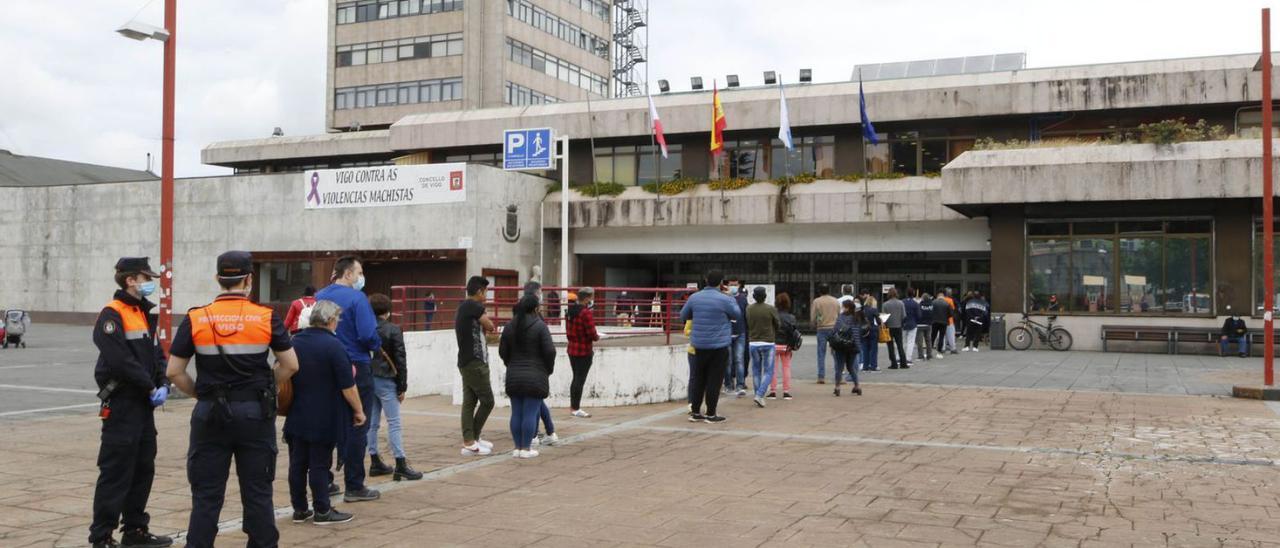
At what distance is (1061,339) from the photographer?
87.8ft

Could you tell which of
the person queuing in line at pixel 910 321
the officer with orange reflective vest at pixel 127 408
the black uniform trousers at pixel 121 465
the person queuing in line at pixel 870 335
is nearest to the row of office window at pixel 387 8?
the person queuing in line at pixel 910 321

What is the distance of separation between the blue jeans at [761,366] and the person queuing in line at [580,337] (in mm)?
2502

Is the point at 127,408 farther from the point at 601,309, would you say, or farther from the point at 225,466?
the point at 601,309

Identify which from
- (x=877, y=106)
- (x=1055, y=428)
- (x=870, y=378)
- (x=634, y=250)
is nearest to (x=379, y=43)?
(x=634, y=250)

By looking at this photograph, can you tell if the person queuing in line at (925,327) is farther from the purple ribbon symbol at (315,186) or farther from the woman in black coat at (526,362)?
the purple ribbon symbol at (315,186)

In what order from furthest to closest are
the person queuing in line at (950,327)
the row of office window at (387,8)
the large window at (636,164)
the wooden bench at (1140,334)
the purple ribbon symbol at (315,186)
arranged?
1. the row of office window at (387,8)
2. the large window at (636,164)
3. the purple ribbon symbol at (315,186)
4. the wooden bench at (1140,334)
5. the person queuing in line at (950,327)

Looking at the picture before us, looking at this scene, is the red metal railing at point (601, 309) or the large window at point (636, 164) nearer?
the red metal railing at point (601, 309)

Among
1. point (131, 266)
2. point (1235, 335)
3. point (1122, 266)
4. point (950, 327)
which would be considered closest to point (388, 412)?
point (131, 266)

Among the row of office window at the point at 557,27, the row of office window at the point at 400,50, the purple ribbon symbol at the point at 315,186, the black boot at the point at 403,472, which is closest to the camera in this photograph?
the black boot at the point at 403,472

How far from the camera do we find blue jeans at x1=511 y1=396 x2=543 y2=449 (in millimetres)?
9438

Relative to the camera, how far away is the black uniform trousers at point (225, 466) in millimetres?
5215

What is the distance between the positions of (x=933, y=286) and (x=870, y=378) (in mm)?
16778

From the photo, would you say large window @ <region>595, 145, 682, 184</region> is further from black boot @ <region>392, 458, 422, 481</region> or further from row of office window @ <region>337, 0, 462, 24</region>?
black boot @ <region>392, 458, 422, 481</region>

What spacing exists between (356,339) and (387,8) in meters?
53.9
